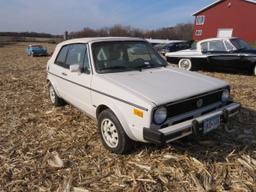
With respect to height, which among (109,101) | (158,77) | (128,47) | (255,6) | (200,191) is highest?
(255,6)

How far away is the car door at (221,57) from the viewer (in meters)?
9.91

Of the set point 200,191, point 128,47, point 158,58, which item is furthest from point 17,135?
point 200,191

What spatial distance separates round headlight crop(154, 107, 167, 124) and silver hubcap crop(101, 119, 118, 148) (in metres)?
0.77

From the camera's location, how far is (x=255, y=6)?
2684 centimetres

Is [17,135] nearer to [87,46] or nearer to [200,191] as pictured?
[87,46]

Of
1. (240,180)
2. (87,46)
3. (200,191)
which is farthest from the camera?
(87,46)

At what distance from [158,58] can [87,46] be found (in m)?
1.42

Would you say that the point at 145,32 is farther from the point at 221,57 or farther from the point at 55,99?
the point at 55,99

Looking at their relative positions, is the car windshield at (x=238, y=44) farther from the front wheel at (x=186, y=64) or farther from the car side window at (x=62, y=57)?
the car side window at (x=62, y=57)

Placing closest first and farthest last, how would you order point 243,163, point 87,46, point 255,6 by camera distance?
1. point 243,163
2. point 87,46
3. point 255,6

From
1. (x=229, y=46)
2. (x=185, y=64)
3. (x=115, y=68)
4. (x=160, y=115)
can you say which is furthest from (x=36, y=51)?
(x=160, y=115)

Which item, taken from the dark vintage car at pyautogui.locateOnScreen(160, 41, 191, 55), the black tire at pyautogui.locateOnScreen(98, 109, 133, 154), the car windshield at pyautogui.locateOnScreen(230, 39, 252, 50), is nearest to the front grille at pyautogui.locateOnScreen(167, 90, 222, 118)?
the black tire at pyautogui.locateOnScreen(98, 109, 133, 154)

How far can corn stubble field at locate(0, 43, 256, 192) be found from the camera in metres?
3.11

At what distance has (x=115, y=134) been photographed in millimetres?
3670
